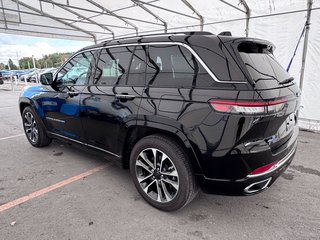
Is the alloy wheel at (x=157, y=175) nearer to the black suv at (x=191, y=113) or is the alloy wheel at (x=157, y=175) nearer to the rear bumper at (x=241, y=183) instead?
the black suv at (x=191, y=113)

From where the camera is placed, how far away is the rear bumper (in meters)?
→ 1.96

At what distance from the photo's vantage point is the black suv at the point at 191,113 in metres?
1.88

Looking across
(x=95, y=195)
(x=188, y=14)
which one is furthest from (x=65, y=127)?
(x=188, y=14)

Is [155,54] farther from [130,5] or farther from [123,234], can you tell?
[130,5]

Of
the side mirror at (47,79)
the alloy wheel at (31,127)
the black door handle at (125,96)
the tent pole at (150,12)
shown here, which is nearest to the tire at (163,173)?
the black door handle at (125,96)

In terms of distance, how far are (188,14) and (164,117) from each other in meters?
6.89

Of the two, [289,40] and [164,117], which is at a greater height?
[289,40]

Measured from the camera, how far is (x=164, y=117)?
2.18 metres

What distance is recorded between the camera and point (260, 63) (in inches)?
84.0

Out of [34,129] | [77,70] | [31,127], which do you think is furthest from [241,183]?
[31,127]

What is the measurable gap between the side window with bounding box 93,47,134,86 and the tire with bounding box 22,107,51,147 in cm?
178

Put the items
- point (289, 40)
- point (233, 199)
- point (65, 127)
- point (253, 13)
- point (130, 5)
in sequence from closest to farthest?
point (233, 199)
point (65, 127)
point (289, 40)
point (253, 13)
point (130, 5)

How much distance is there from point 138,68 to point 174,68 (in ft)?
1.56

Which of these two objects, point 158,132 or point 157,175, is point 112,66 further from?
point 157,175
